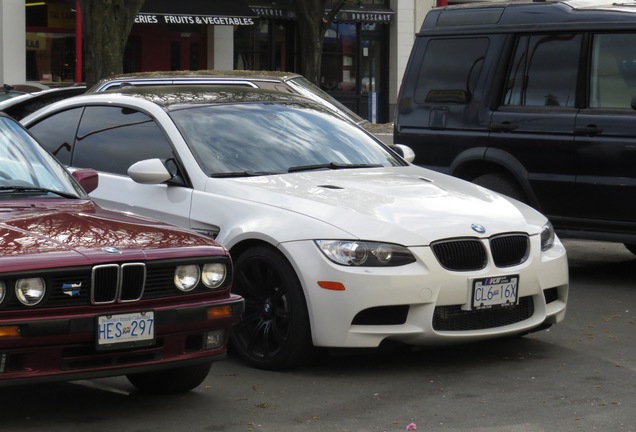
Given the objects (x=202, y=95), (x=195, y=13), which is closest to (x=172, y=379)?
(x=202, y=95)

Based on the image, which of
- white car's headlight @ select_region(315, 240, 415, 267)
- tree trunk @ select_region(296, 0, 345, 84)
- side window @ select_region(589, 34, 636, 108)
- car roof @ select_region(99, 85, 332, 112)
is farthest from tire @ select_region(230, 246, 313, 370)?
tree trunk @ select_region(296, 0, 345, 84)

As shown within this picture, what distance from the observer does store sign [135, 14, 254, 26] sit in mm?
30505

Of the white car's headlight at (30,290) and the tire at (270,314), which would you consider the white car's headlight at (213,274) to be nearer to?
the white car's headlight at (30,290)

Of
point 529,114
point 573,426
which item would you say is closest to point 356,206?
point 573,426

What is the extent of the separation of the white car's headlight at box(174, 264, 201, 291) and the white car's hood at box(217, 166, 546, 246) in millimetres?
1210

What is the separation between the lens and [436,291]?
6848mm

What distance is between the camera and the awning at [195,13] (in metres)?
30.6

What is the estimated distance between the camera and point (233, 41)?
33.7m

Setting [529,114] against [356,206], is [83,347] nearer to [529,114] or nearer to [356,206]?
[356,206]

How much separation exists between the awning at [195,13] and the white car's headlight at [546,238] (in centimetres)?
2369

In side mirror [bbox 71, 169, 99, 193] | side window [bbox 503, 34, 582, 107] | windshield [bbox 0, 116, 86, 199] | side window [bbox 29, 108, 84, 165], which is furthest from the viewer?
side window [bbox 503, 34, 582, 107]

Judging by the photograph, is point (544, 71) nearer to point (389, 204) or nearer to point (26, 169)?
point (389, 204)

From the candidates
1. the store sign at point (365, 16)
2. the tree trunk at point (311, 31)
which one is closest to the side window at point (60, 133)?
the tree trunk at point (311, 31)

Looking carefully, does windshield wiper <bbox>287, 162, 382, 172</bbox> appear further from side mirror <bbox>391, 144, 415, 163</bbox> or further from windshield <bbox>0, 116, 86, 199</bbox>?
windshield <bbox>0, 116, 86, 199</bbox>
